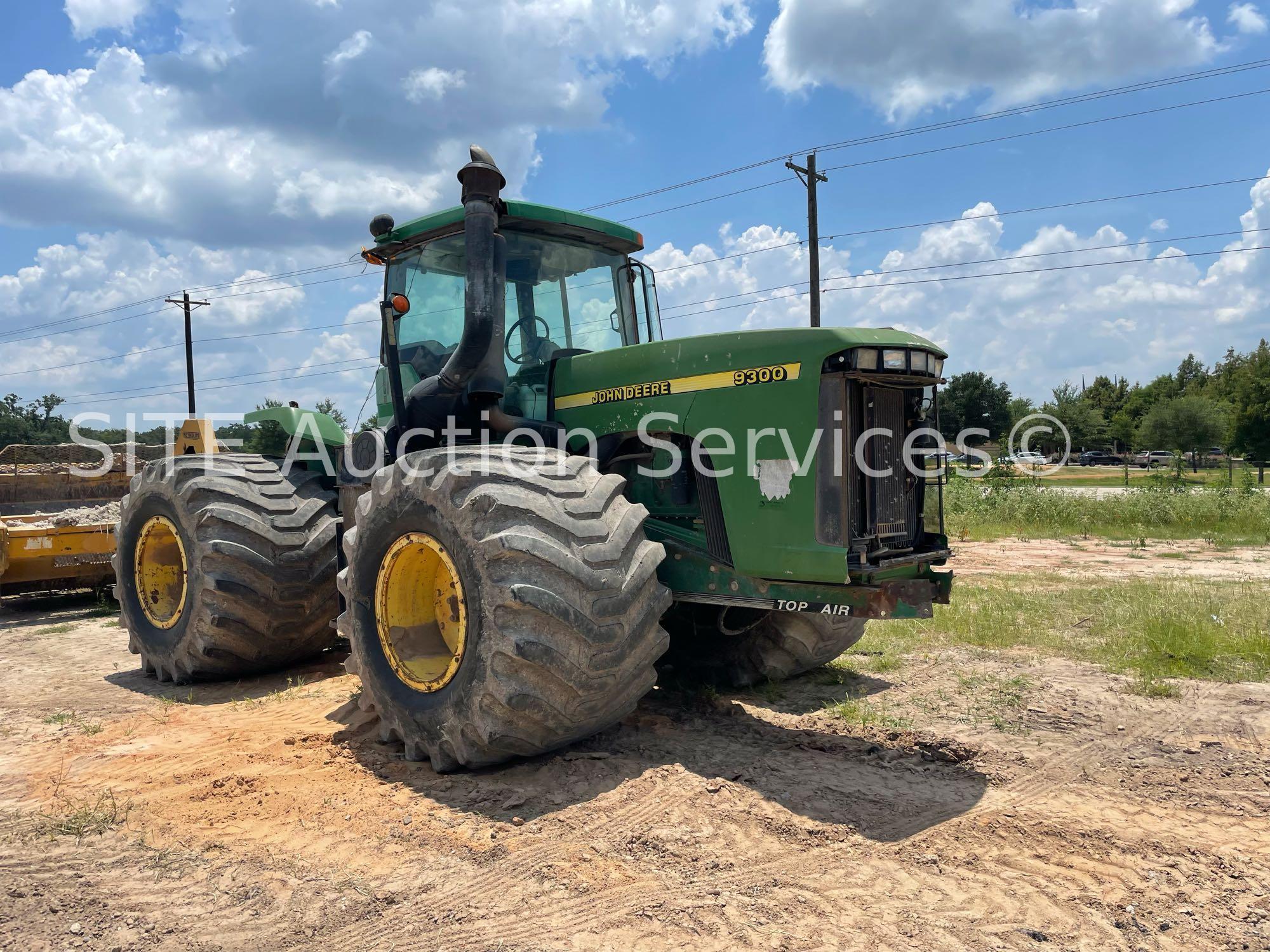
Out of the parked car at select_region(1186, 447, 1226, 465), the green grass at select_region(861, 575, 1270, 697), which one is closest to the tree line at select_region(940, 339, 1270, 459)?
the parked car at select_region(1186, 447, 1226, 465)

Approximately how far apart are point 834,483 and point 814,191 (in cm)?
1807

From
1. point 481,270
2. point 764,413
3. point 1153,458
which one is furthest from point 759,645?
point 1153,458

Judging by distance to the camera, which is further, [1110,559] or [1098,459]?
[1098,459]

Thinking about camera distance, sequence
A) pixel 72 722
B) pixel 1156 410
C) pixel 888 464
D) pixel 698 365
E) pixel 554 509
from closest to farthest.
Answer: pixel 554 509, pixel 888 464, pixel 698 365, pixel 72 722, pixel 1156 410

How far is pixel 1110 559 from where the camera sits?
13492 millimetres

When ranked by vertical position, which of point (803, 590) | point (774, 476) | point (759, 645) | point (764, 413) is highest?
point (764, 413)

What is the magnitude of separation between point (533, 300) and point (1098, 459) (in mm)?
84081

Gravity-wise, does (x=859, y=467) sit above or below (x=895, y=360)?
below

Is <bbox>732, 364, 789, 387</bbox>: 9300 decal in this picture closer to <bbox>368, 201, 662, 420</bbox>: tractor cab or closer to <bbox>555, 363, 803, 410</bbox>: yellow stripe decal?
<bbox>555, 363, 803, 410</bbox>: yellow stripe decal

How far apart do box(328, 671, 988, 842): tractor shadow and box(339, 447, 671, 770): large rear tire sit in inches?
6.8

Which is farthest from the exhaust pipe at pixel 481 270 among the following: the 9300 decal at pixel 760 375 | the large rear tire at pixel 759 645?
the large rear tire at pixel 759 645

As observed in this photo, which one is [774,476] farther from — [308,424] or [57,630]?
[57,630]

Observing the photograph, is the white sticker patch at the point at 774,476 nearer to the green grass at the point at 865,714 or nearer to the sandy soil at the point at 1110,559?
the green grass at the point at 865,714

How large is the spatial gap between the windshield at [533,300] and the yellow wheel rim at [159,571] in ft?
8.56
